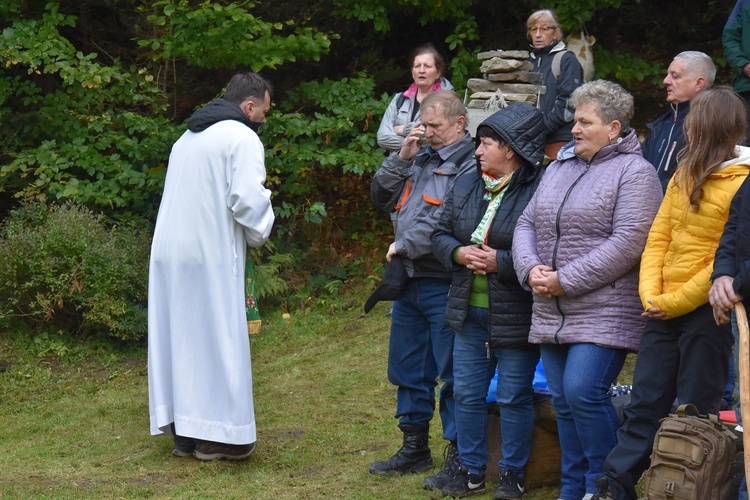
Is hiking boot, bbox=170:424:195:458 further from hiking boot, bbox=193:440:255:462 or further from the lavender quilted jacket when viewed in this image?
the lavender quilted jacket

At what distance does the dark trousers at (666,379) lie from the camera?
4.32 m

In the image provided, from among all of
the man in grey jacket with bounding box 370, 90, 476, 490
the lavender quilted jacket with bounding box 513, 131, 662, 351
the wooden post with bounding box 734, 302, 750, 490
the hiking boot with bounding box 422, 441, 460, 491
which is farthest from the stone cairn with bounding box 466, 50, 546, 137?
the wooden post with bounding box 734, 302, 750, 490

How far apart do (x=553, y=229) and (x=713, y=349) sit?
3.04ft

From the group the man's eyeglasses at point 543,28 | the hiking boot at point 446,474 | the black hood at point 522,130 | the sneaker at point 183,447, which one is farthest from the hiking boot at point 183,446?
the man's eyeglasses at point 543,28

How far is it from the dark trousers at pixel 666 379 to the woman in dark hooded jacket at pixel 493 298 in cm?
68

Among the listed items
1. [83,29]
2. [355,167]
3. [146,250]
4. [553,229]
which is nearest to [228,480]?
[553,229]

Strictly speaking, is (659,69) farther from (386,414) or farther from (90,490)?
(90,490)

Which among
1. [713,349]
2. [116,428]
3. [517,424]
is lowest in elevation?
[116,428]

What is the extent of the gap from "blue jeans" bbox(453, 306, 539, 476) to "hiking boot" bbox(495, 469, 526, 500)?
0.03 m

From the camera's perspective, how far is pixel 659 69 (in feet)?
37.5

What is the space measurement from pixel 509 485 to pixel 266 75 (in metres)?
7.50

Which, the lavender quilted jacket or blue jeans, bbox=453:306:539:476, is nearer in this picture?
the lavender quilted jacket

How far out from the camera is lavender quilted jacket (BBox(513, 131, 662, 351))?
4.57 meters

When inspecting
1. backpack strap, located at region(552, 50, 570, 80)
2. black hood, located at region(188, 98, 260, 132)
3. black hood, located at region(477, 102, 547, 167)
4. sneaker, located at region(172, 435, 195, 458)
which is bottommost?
sneaker, located at region(172, 435, 195, 458)
